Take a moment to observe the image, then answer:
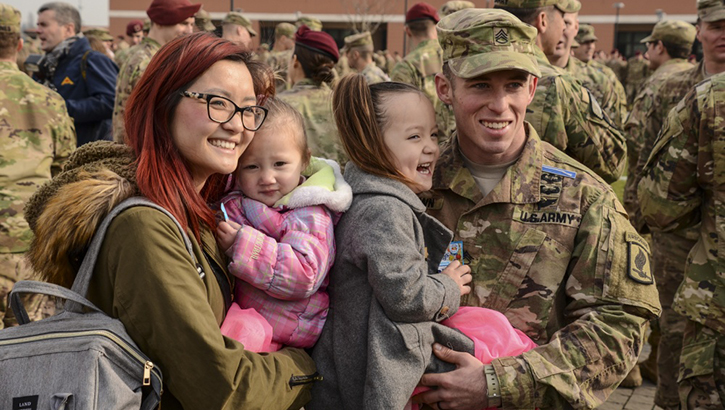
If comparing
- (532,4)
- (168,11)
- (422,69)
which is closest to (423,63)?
(422,69)

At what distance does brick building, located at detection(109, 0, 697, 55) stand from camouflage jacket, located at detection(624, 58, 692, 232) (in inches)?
1454

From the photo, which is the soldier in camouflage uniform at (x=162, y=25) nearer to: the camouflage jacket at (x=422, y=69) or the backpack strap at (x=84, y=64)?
the backpack strap at (x=84, y=64)

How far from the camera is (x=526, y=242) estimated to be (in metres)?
2.89

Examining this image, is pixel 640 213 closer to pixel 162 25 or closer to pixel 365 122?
pixel 365 122

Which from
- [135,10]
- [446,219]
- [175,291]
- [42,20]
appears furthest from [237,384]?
[135,10]

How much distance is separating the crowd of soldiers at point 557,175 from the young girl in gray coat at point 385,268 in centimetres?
29

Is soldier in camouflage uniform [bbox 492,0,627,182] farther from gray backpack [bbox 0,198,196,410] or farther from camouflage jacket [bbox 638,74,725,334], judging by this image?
gray backpack [bbox 0,198,196,410]

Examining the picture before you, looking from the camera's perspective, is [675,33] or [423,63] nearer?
[423,63]

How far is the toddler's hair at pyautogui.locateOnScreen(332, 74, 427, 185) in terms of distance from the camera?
2.72m

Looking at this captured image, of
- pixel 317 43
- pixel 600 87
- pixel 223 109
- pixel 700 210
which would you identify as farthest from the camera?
pixel 600 87

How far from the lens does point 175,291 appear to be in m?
2.02

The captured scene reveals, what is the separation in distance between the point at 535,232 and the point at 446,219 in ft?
1.26

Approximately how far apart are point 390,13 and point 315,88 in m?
40.5

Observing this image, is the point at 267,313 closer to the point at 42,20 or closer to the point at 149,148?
the point at 149,148
